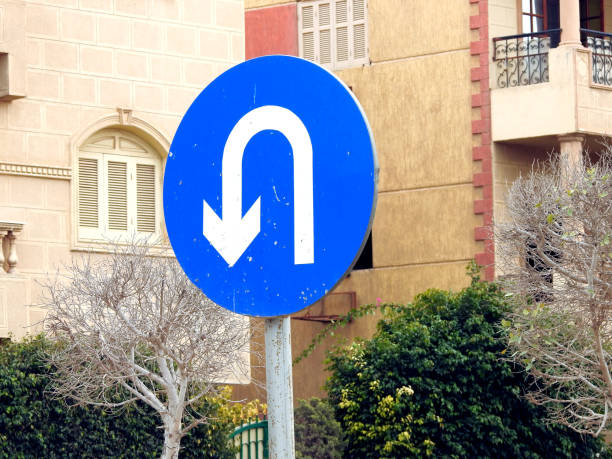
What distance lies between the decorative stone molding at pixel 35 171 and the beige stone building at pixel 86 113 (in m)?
0.01

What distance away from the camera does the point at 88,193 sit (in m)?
18.5

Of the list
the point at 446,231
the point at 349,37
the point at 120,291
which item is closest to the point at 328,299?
the point at 446,231

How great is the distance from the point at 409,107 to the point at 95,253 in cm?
825

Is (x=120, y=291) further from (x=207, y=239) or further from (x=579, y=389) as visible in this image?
(x=207, y=239)

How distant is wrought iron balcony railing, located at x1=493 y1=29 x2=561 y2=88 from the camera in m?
22.7

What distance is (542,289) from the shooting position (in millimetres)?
16469

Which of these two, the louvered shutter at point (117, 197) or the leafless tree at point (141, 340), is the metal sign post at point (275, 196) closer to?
the leafless tree at point (141, 340)

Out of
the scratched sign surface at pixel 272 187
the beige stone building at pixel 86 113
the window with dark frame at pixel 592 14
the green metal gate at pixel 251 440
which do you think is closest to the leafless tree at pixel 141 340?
the green metal gate at pixel 251 440

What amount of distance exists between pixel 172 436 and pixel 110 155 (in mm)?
5818

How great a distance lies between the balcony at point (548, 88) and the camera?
72.3 feet

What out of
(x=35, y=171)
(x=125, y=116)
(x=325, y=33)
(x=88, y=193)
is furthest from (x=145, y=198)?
(x=325, y=33)

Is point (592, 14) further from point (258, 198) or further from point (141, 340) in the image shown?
point (258, 198)

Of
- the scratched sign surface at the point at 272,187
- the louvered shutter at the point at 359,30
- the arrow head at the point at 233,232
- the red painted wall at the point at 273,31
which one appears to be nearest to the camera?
the scratched sign surface at the point at 272,187

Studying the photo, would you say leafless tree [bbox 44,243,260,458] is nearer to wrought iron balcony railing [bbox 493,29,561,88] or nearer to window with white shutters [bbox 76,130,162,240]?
window with white shutters [bbox 76,130,162,240]
